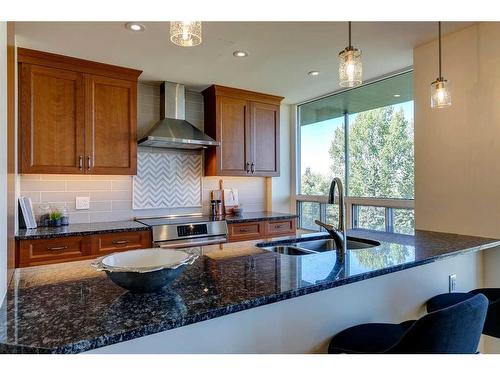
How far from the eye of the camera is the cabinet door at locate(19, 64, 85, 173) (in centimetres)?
259

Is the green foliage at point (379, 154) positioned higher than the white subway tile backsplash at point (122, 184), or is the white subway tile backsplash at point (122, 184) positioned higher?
the green foliage at point (379, 154)

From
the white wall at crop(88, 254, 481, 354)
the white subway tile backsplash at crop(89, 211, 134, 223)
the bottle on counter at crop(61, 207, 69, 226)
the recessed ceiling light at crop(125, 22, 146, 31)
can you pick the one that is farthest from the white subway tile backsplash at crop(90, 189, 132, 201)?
the white wall at crop(88, 254, 481, 354)

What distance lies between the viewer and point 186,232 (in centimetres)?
310

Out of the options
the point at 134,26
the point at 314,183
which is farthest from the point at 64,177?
the point at 314,183

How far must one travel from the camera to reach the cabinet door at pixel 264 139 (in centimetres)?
391

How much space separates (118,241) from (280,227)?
1.78 meters

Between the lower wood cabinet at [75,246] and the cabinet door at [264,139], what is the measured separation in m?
1.65

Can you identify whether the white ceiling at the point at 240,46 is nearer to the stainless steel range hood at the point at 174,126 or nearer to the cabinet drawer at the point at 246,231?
the stainless steel range hood at the point at 174,126

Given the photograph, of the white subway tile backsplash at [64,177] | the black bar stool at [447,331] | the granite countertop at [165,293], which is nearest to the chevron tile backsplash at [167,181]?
the white subway tile backsplash at [64,177]

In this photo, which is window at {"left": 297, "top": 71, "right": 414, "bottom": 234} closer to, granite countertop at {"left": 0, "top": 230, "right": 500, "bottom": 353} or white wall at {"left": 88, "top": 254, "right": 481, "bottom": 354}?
white wall at {"left": 88, "top": 254, "right": 481, "bottom": 354}

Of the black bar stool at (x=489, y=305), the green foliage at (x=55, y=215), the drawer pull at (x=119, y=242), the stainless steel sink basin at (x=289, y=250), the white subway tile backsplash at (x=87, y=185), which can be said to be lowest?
the black bar stool at (x=489, y=305)

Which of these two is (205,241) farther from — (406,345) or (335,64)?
(406,345)

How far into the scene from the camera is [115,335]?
78 centimetres
